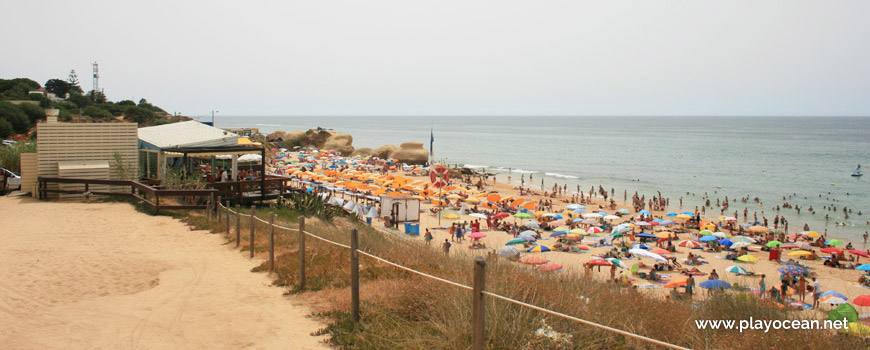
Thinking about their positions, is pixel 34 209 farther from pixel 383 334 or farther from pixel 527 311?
pixel 527 311

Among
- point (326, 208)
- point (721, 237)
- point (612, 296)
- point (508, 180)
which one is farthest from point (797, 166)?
point (612, 296)

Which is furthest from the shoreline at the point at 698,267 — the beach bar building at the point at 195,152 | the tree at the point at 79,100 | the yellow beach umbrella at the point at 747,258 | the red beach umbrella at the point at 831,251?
the tree at the point at 79,100

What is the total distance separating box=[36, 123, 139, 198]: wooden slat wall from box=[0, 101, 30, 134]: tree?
2925 centimetres

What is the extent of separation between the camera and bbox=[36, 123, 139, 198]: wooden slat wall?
1748 cm

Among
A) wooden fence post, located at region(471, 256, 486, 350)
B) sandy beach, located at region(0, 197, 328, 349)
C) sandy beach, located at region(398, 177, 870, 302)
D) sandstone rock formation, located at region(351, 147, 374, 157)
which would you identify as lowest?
sandy beach, located at region(398, 177, 870, 302)

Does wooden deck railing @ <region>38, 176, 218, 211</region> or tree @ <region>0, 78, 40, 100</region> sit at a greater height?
tree @ <region>0, 78, 40, 100</region>

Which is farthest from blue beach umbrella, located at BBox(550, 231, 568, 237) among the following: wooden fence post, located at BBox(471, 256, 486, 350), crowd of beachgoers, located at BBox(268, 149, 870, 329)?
wooden fence post, located at BBox(471, 256, 486, 350)

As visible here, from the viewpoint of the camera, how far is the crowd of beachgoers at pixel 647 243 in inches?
582

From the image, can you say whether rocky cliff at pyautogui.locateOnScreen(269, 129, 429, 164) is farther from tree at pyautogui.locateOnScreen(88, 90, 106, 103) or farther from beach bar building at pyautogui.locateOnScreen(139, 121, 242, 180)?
beach bar building at pyautogui.locateOnScreen(139, 121, 242, 180)

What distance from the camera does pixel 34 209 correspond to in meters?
15.4

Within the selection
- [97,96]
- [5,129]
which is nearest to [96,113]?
[5,129]

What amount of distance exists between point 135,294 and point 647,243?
2013cm

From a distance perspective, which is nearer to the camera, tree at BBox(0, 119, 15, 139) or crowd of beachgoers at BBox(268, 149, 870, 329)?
crowd of beachgoers at BBox(268, 149, 870, 329)

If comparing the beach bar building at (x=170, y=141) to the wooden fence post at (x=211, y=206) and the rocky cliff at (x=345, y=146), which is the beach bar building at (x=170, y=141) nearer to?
the wooden fence post at (x=211, y=206)
